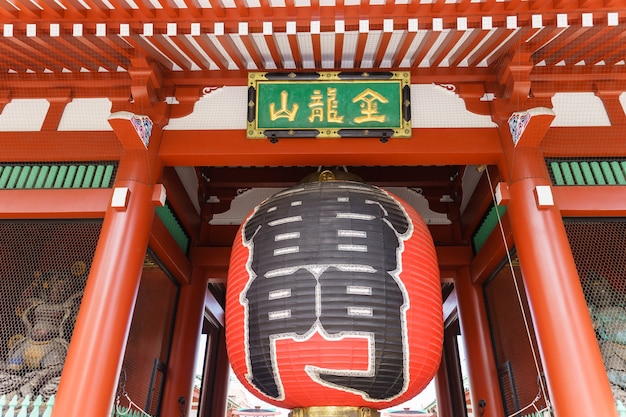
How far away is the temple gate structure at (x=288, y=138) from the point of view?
321 centimetres

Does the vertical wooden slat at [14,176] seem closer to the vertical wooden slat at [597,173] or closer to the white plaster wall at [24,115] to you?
the white plaster wall at [24,115]

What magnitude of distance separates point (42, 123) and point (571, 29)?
4.44 metres

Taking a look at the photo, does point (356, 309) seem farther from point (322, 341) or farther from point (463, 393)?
point (463, 393)

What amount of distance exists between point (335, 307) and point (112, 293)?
1.63m

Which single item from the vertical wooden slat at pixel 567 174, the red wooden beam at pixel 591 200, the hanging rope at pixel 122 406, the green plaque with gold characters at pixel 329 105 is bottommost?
the hanging rope at pixel 122 406

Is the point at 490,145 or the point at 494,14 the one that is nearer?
the point at 494,14

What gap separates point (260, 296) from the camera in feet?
9.37

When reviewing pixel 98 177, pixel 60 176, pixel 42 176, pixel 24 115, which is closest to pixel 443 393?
pixel 98 177

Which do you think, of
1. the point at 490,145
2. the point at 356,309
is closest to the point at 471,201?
the point at 490,145

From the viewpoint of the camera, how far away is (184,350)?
498 centimetres

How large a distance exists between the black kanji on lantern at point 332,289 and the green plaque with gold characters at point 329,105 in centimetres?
93

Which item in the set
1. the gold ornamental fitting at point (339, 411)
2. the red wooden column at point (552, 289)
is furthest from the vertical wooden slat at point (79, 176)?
the red wooden column at point (552, 289)

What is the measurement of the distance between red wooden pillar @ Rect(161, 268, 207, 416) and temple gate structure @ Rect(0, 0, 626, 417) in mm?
104

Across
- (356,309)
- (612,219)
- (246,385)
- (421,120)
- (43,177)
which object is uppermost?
(421,120)
